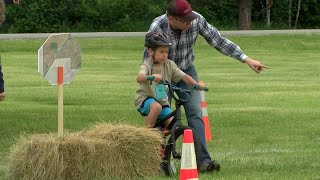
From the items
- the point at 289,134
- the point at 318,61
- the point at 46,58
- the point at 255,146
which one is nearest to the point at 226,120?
the point at 289,134

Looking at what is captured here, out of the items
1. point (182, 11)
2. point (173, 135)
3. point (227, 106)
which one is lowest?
point (227, 106)

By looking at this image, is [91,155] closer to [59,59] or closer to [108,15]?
[59,59]

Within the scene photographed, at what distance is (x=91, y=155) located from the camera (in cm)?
895

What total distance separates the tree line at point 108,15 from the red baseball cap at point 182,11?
154 ft

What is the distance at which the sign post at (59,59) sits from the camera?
1016cm

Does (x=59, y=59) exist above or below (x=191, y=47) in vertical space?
below

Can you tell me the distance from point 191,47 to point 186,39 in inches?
5.5

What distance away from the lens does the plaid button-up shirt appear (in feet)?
31.9

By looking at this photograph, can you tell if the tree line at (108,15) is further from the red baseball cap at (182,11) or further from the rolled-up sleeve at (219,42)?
the red baseball cap at (182,11)

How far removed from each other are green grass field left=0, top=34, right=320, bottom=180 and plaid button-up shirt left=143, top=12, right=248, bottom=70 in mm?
1210

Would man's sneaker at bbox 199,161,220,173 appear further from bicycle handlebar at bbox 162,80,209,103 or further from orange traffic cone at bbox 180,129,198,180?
orange traffic cone at bbox 180,129,198,180

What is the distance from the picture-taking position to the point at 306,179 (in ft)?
30.5

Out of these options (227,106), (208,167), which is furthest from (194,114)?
(227,106)

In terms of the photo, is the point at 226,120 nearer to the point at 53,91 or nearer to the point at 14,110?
the point at 14,110
